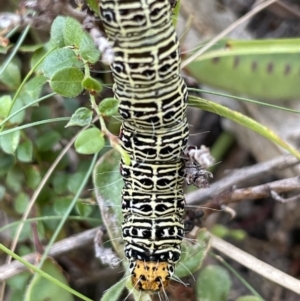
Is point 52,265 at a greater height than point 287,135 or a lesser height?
greater

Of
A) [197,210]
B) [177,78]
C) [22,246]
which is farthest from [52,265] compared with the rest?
[177,78]

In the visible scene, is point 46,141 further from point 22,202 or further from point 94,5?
point 94,5

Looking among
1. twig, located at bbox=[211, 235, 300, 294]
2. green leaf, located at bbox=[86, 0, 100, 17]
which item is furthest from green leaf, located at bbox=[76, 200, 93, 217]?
green leaf, located at bbox=[86, 0, 100, 17]

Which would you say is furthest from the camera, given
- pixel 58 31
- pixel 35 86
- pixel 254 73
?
pixel 254 73

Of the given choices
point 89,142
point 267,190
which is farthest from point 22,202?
point 267,190

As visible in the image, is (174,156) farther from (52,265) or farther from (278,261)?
(278,261)

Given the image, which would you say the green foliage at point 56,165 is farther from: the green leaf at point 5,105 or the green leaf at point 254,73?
the green leaf at point 254,73

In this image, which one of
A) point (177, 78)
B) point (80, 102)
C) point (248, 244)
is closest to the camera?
point (177, 78)
